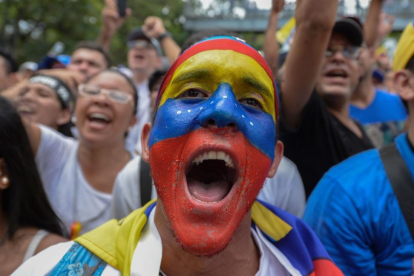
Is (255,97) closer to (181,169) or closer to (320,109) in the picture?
(181,169)

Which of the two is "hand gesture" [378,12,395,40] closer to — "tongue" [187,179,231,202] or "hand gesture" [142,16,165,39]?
"hand gesture" [142,16,165,39]

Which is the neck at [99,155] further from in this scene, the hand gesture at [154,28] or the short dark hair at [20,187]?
the hand gesture at [154,28]

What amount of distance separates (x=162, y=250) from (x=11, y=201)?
1038 millimetres

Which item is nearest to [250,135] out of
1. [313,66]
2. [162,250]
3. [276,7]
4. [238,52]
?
[238,52]

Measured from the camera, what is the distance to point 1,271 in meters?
2.19

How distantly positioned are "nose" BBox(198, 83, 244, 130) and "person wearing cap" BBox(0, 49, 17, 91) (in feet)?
13.3

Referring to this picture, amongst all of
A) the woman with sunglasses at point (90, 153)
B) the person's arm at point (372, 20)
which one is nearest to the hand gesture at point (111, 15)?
the woman with sunglasses at point (90, 153)

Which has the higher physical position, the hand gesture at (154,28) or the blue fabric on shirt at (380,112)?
the hand gesture at (154,28)

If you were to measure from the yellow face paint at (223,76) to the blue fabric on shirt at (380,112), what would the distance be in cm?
305

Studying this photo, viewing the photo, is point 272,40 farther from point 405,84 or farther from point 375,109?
point 375,109

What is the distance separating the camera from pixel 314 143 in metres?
2.70

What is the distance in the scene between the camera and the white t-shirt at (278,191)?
8.64 ft

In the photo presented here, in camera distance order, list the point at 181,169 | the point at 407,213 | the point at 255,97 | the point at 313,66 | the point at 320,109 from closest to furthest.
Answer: the point at 181,169, the point at 255,97, the point at 407,213, the point at 313,66, the point at 320,109

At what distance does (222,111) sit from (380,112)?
3.42m
